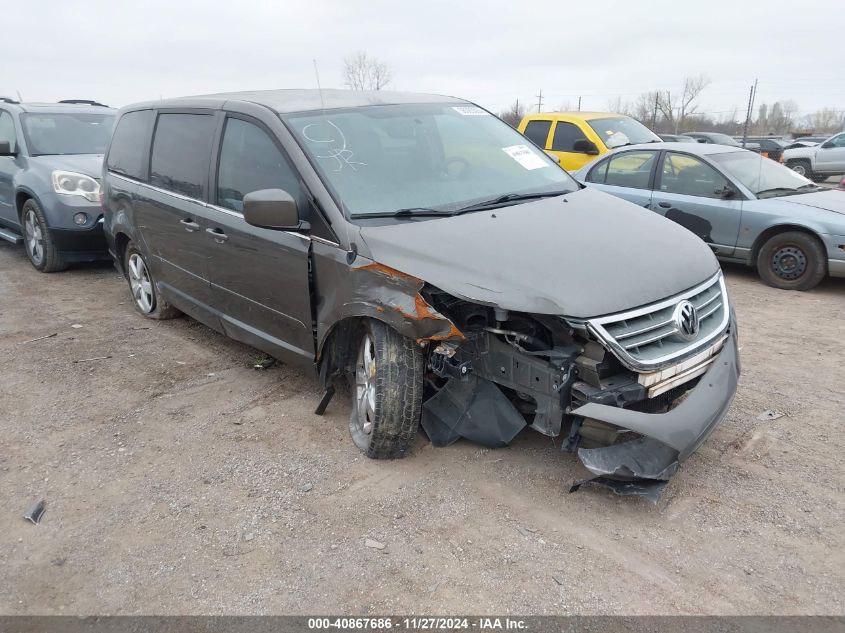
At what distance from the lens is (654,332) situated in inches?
116

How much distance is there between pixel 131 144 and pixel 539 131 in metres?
6.92

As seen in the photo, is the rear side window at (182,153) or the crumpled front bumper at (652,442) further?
the rear side window at (182,153)

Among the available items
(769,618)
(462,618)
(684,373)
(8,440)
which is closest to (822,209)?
(684,373)

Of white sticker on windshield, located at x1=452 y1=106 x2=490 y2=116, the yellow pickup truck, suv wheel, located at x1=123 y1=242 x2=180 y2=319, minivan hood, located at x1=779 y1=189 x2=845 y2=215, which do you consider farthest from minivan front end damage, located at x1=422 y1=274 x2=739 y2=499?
the yellow pickup truck

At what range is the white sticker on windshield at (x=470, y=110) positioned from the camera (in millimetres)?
4554

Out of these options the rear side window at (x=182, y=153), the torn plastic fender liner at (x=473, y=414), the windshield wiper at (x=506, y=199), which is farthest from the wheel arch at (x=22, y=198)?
the torn plastic fender liner at (x=473, y=414)

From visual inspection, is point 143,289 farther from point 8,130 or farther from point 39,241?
point 8,130

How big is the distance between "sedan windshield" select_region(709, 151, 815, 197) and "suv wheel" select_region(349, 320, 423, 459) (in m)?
5.45

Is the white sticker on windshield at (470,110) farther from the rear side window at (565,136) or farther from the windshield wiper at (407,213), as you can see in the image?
the rear side window at (565,136)

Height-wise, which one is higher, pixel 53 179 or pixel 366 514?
pixel 53 179

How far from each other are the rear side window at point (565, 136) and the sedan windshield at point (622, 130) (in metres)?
0.26

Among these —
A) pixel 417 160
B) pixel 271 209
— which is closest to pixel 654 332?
pixel 417 160

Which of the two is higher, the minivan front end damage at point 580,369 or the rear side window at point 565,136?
the rear side window at point 565,136

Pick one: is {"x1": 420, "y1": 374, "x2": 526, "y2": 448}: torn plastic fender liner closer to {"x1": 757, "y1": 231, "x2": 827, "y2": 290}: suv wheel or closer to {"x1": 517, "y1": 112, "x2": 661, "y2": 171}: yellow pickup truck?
{"x1": 757, "y1": 231, "x2": 827, "y2": 290}: suv wheel
